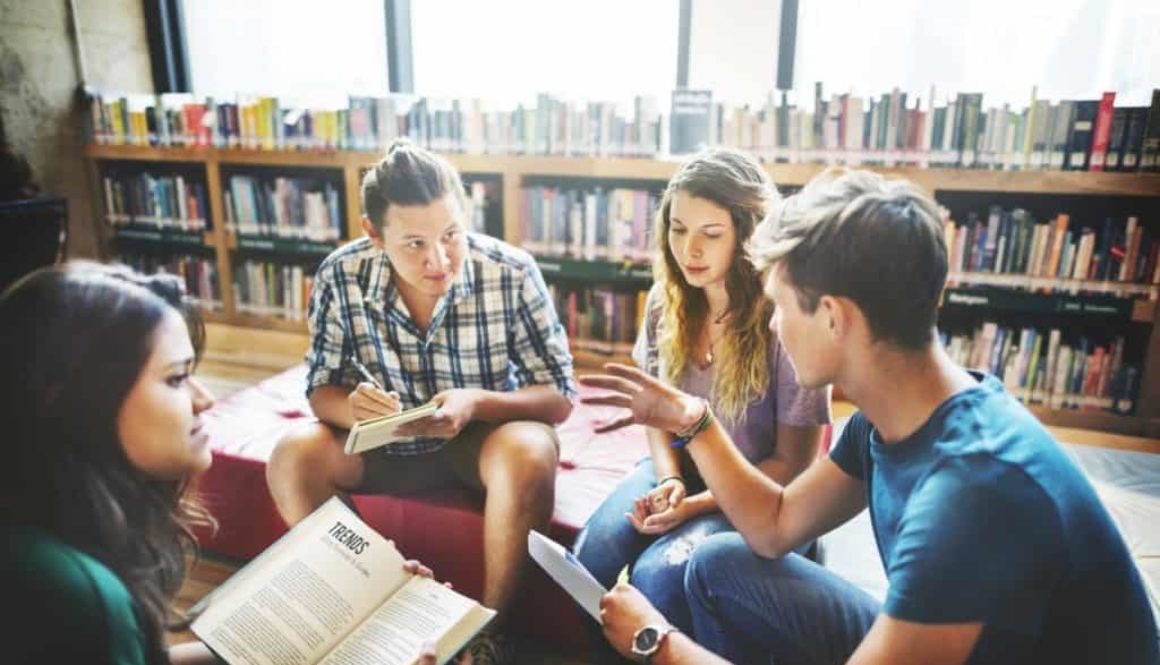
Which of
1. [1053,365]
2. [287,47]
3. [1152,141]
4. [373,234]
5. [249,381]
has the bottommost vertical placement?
[249,381]

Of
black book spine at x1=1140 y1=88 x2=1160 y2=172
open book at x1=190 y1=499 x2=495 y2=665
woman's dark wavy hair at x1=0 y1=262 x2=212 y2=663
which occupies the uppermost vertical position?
black book spine at x1=1140 y1=88 x2=1160 y2=172

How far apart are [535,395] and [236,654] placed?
2.57 ft

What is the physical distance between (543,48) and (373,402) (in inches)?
106

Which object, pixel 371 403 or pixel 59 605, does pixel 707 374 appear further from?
pixel 59 605

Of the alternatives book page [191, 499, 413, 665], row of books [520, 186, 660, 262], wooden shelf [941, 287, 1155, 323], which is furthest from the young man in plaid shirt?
wooden shelf [941, 287, 1155, 323]

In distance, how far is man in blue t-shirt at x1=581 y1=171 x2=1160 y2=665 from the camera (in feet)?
2.46

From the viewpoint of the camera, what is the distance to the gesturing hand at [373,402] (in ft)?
4.89

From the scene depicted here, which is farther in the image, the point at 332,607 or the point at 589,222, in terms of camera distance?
the point at 589,222

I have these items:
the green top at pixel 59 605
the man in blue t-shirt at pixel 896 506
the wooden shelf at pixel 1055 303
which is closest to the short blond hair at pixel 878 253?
the man in blue t-shirt at pixel 896 506

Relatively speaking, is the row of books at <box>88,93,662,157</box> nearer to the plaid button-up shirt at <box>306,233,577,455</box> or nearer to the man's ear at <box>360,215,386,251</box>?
the plaid button-up shirt at <box>306,233,577,455</box>

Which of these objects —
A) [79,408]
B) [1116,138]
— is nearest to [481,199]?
[1116,138]

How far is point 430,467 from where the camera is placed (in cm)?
167

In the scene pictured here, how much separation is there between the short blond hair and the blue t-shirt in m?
0.12

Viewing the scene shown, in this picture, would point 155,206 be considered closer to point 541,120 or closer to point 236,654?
point 541,120
